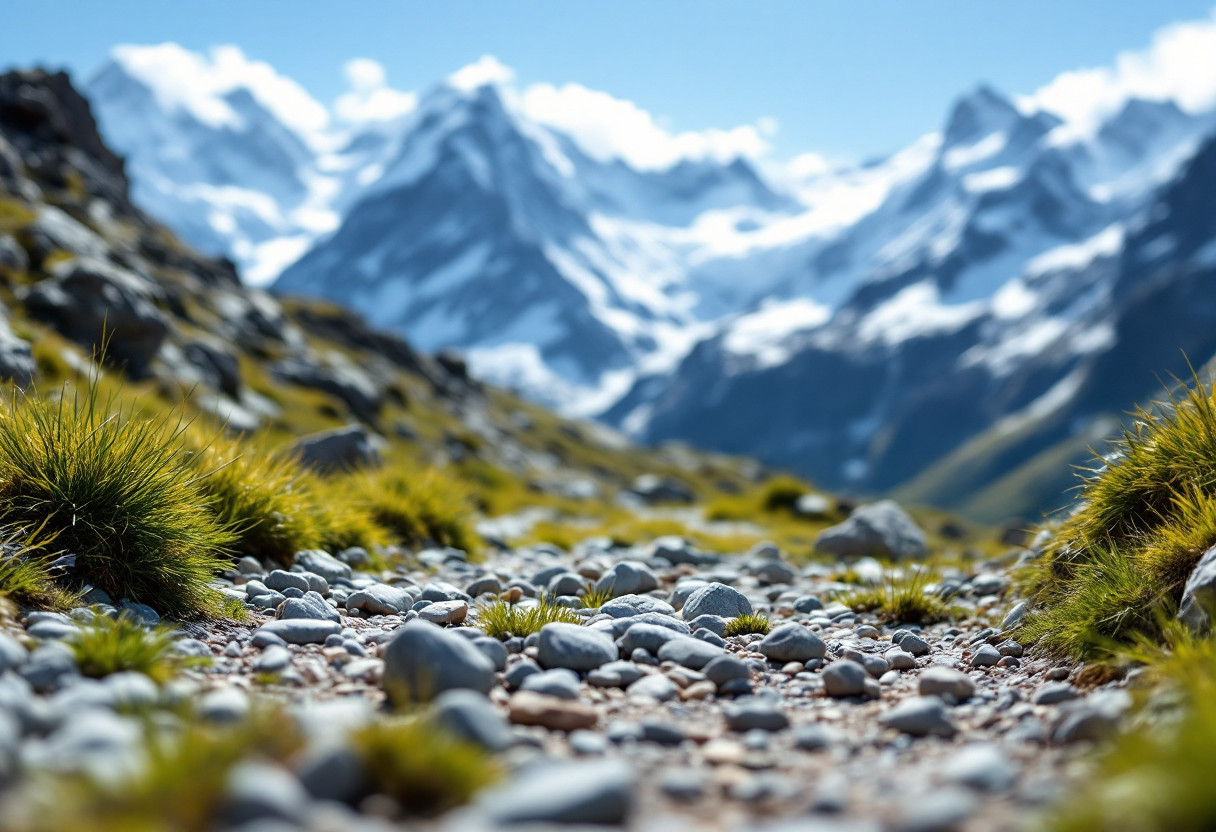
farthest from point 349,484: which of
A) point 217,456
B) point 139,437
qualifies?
point 139,437

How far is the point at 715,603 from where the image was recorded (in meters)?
8.52

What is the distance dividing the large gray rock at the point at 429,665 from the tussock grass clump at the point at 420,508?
8731 millimetres

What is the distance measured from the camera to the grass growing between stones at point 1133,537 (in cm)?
620

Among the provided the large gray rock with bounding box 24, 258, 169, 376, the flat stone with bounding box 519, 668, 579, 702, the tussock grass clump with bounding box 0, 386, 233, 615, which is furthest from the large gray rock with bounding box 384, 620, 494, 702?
the large gray rock with bounding box 24, 258, 169, 376

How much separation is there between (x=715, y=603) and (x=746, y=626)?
1.85ft

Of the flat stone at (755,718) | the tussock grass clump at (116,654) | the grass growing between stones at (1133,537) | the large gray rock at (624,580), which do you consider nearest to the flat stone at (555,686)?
the flat stone at (755,718)

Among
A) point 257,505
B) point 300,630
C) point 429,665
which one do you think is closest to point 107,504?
point 300,630

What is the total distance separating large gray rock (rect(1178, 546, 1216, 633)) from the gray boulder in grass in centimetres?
1144

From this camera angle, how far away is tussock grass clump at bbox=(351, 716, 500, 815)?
134 inches

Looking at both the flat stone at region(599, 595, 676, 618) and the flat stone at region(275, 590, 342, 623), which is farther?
the flat stone at region(599, 595, 676, 618)

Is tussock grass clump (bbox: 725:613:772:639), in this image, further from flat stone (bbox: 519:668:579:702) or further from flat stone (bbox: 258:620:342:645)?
flat stone (bbox: 258:620:342:645)

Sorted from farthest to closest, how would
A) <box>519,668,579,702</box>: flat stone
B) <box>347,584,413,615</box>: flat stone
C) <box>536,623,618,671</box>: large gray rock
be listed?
<box>347,584,413,615</box>: flat stone
<box>536,623,618,671</box>: large gray rock
<box>519,668,579,702</box>: flat stone

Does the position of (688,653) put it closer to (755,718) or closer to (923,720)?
(755,718)

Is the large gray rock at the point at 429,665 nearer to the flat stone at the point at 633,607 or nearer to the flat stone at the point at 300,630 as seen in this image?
the flat stone at the point at 300,630
